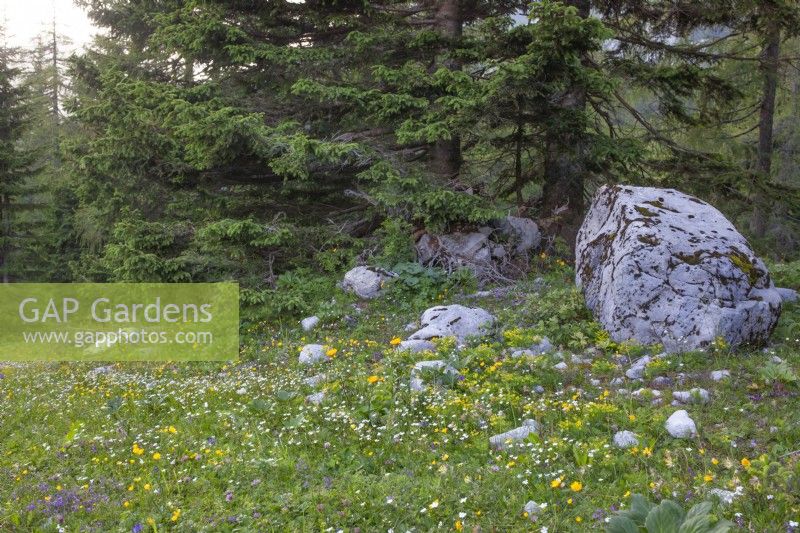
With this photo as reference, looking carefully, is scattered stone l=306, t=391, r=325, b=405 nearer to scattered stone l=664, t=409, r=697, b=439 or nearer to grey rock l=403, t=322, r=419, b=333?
grey rock l=403, t=322, r=419, b=333

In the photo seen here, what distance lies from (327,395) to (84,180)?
26.6ft

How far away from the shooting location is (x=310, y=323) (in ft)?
→ 27.9

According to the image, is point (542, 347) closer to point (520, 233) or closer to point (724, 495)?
point (724, 495)

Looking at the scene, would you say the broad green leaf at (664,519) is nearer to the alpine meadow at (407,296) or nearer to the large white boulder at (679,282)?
the alpine meadow at (407,296)

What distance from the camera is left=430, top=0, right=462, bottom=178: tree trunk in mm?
10969

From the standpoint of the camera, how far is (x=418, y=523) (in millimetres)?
3332

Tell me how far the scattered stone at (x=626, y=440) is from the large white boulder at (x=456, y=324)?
2.66m

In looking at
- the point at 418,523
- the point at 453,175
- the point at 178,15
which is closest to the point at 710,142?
the point at 453,175

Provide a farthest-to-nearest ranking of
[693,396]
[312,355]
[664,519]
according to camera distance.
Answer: [312,355]
[693,396]
[664,519]

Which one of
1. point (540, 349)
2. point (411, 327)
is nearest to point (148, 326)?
point (411, 327)

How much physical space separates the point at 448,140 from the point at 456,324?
4.97 meters

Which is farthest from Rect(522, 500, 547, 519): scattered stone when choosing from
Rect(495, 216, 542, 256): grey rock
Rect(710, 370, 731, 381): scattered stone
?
Rect(495, 216, 542, 256): grey rock

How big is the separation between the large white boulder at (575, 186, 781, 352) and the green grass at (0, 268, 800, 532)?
30 centimetres

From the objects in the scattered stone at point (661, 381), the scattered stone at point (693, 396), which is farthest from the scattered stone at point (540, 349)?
the scattered stone at point (693, 396)
